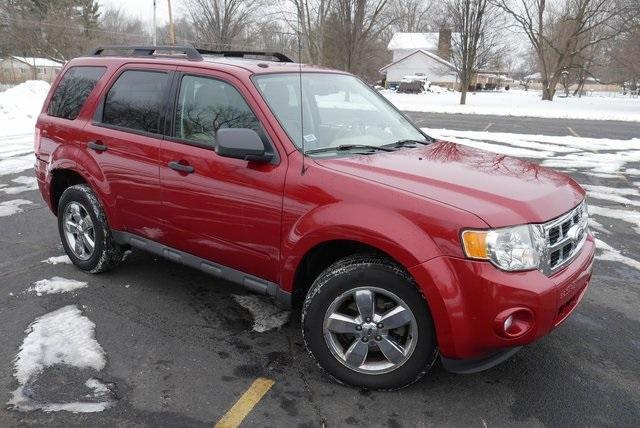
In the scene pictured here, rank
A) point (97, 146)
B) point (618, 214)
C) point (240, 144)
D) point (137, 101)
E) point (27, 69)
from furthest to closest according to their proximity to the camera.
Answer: point (27, 69)
point (618, 214)
point (97, 146)
point (137, 101)
point (240, 144)

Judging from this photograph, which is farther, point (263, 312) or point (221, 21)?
point (221, 21)

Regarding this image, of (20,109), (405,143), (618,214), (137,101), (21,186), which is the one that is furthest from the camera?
(20,109)

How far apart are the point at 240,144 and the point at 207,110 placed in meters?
0.70

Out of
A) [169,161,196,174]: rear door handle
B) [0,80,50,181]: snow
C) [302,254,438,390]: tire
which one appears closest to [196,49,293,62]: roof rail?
[169,161,196,174]: rear door handle

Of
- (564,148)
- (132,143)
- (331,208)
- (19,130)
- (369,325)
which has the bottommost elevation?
(369,325)

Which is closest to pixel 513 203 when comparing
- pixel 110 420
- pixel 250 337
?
pixel 250 337

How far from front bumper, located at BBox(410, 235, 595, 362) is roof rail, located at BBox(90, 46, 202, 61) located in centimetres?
236

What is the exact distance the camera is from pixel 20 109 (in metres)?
16.9

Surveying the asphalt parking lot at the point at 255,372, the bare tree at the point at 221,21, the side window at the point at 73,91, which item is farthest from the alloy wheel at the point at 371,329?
the bare tree at the point at 221,21

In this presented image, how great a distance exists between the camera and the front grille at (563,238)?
2.70 m

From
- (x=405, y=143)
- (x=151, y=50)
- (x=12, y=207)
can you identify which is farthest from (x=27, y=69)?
(x=405, y=143)

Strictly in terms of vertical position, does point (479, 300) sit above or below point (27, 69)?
below

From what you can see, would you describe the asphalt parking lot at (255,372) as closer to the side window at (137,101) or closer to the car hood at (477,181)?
the car hood at (477,181)

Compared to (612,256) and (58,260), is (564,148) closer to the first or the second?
(612,256)
